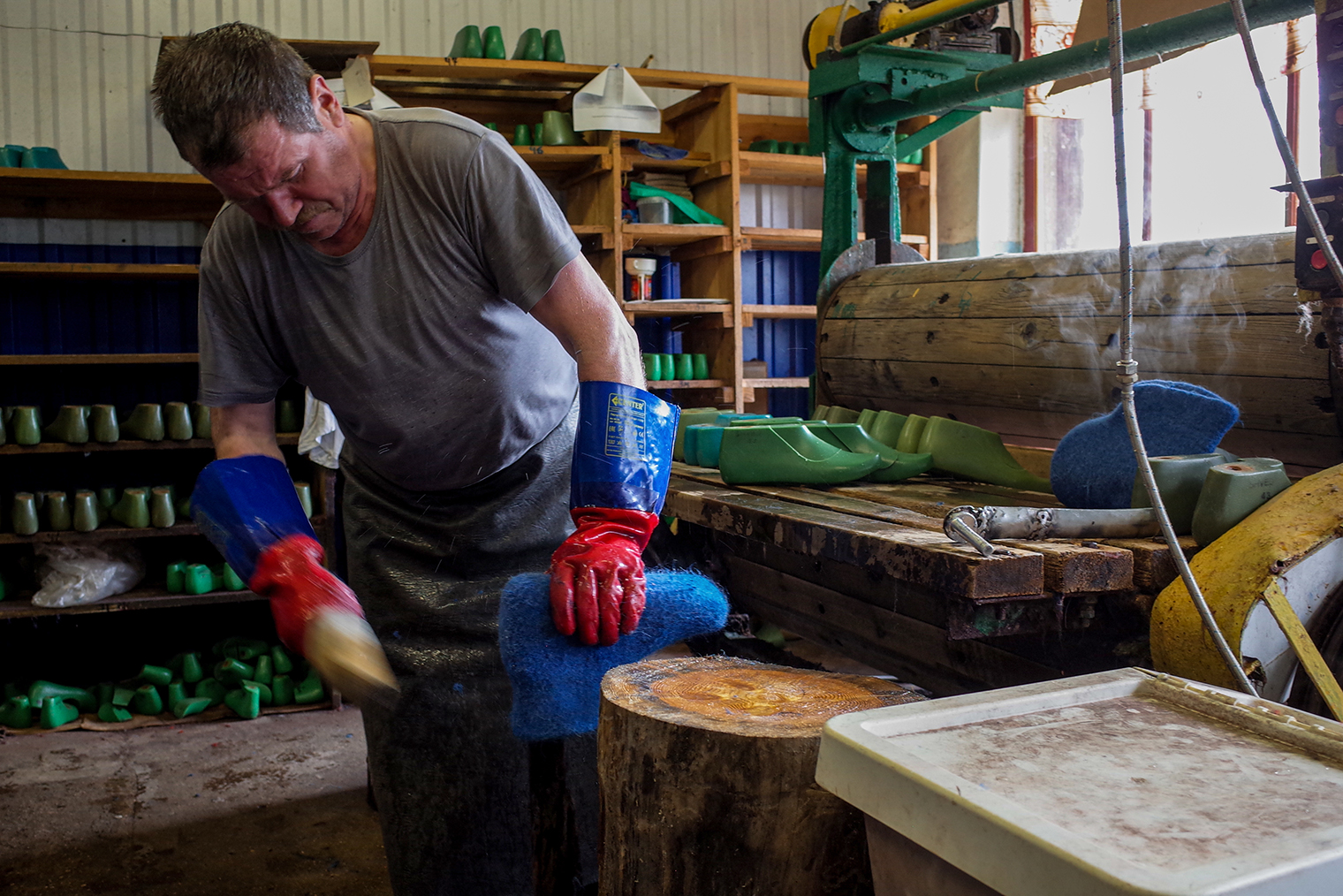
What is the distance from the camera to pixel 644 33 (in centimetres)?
534

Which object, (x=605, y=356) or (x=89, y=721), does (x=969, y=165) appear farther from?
(x=89, y=721)

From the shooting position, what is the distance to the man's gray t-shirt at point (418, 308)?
5.26ft

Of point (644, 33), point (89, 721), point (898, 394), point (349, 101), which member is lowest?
point (89, 721)

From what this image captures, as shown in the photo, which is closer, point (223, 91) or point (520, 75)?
point (223, 91)

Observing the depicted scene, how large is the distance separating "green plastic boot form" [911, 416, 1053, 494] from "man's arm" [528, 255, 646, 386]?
109 cm

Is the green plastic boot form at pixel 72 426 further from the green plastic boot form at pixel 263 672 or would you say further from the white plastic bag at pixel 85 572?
the green plastic boot form at pixel 263 672

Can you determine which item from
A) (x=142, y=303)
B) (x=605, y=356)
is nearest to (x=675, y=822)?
(x=605, y=356)

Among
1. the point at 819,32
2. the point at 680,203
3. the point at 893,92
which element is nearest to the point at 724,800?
the point at 893,92

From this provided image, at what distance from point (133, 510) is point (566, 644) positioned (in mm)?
3224

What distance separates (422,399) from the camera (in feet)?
5.65

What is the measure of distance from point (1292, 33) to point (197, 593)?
480 centimetres

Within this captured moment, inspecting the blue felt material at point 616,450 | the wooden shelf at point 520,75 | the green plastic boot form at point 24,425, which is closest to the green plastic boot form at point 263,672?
the green plastic boot form at point 24,425

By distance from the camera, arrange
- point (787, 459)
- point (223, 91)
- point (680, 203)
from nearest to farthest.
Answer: point (223, 91)
point (787, 459)
point (680, 203)

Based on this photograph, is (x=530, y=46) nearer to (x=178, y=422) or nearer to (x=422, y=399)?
(x=178, y=422)
